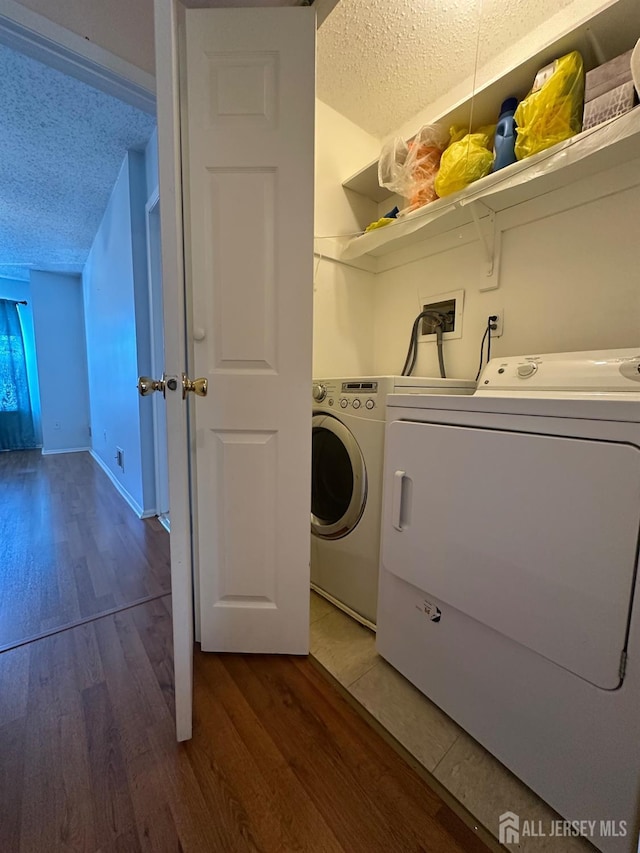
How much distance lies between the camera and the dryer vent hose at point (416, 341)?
66.6 inches

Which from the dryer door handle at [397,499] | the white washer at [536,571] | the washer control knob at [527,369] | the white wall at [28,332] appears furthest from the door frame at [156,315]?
the white wall at [28,332]

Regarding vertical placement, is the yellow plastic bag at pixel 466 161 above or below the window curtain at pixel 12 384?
above

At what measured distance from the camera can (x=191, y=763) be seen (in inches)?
34.2

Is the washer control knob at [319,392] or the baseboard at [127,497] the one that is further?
the baseboard at [127,497]

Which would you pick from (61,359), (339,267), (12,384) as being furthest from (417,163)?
(12,384)

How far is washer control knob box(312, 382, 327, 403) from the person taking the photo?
1.48m

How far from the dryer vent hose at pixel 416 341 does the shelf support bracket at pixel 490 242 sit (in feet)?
0.88

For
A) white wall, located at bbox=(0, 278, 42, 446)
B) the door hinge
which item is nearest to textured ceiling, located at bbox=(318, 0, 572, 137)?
the door hinge

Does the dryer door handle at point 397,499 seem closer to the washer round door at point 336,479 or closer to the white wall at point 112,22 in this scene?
the washer round door at point 336,479

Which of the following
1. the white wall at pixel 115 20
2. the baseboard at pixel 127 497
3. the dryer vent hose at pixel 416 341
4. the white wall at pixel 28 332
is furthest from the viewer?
the white wall at pixel 28 332

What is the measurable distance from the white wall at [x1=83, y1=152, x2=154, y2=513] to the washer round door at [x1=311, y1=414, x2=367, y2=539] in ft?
4.80

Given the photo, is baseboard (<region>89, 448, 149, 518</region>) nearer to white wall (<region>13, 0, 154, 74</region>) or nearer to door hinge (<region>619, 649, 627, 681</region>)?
white wall (<region>13, 0, 154, 74</region>)

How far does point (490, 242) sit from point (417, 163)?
0.47 m

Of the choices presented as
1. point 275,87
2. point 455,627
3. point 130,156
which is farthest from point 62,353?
point 455,627
